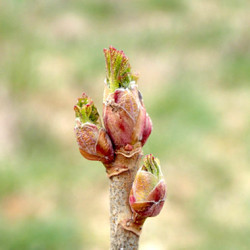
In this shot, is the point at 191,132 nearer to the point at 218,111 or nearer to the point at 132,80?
the point at 218,111

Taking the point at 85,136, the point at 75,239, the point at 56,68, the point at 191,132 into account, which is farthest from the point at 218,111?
the point at 85,136

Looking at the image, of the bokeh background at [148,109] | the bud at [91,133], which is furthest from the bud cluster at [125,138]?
the bokeh background at [148,109]

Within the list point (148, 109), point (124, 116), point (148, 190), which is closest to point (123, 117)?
point (124, 116)

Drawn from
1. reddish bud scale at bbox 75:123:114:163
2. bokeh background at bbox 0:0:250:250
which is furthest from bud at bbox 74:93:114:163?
bokeh background at bbox 0:0:250:250

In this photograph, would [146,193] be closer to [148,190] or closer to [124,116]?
[148,190]

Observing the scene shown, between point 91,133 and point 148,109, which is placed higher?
point 148,109

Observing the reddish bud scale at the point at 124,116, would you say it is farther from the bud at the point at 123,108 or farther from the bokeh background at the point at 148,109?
the bokeh background at the point at 148,109
